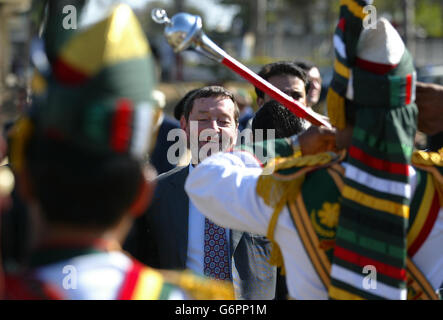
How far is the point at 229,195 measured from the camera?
2240mm

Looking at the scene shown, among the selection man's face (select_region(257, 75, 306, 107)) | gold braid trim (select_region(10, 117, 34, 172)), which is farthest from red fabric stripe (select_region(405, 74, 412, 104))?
man's face (select_region(257, 75, 306, 107))

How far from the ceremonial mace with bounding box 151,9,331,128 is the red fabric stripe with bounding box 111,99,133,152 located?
1.02 m

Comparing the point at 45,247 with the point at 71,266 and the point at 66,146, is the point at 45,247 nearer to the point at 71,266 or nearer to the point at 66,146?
the point at 71,266

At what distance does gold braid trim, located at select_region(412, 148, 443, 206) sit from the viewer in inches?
88.4

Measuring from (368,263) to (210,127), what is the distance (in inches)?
63.0

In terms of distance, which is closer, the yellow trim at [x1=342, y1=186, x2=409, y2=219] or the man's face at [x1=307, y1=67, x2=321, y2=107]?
the yellow trim at [x1=342, y1=186, x2=409, y2=219]

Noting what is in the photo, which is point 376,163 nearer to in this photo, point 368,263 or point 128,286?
point 368,263

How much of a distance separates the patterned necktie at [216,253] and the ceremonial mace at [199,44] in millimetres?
841

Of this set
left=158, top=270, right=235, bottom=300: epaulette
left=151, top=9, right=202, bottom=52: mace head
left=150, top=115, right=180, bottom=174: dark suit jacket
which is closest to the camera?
left=158, top=270, right=235, bottom=300: epaulette

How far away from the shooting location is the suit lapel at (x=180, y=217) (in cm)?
331

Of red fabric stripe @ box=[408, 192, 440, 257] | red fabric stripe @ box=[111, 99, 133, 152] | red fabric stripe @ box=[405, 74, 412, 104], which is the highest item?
red fabric stripe @ box=[111, 99, 133, 152]

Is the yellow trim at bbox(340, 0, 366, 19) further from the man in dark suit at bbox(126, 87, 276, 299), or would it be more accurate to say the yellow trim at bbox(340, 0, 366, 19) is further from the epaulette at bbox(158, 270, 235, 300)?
the man in dark suit at bbox(126, 87, 276, 299)

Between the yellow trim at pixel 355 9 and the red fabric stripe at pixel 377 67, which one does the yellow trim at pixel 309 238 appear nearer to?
the red fabric stripe at pixel 377 67

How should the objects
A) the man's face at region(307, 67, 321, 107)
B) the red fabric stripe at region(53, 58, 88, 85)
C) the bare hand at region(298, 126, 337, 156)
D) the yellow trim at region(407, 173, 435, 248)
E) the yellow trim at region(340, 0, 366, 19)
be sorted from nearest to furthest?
the red fabric stripe at region(53, 58, 88, 85)
the yellow trim at region(340, 0, 366, 19)
the yellow trim at region(407, 173, 435, 248)
the bare hand at region(298, 126, 337, 156)
the man's face at region(307, 67, 321, 107)
